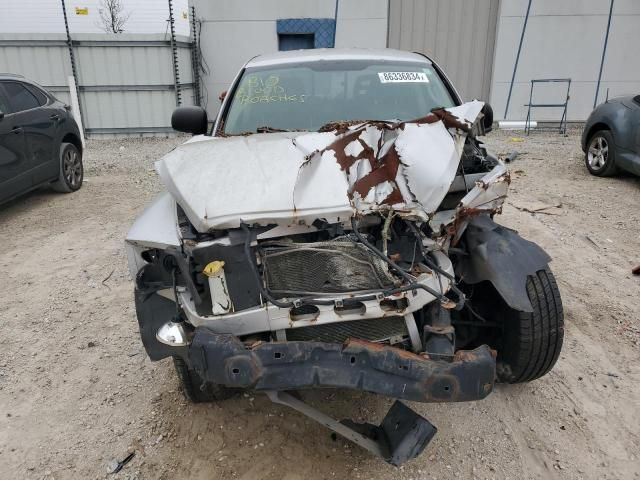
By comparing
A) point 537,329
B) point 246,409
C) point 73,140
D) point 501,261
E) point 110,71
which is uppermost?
point 110,71

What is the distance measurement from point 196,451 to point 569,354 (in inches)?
88.9

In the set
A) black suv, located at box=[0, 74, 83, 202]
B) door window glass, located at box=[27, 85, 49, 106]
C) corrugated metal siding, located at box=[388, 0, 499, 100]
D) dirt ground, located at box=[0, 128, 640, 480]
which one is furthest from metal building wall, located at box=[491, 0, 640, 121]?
door window glass, located at box=[27, 85, 49, 106]

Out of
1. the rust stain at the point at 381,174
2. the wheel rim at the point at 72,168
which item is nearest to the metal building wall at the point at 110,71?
the wheel rim at the point at 72,168

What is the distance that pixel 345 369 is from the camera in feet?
6.16

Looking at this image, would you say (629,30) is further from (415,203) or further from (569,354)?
(415,203)

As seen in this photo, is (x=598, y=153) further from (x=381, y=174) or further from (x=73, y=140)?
(x=73, y=140)

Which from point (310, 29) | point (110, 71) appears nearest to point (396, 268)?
point (310, 29)

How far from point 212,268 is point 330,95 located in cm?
186

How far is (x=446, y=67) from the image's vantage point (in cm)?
1135

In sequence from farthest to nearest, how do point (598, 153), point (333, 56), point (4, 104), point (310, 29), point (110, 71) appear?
point (310, 29) < point (110, 71) < point (598, 153) < point (4, 104) < point (333, 56)

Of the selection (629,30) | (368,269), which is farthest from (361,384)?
(629,30)

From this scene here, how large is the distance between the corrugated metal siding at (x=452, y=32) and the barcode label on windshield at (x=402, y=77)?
825cm

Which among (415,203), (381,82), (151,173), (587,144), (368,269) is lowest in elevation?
(151,173)

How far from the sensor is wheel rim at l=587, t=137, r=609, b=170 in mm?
6789
